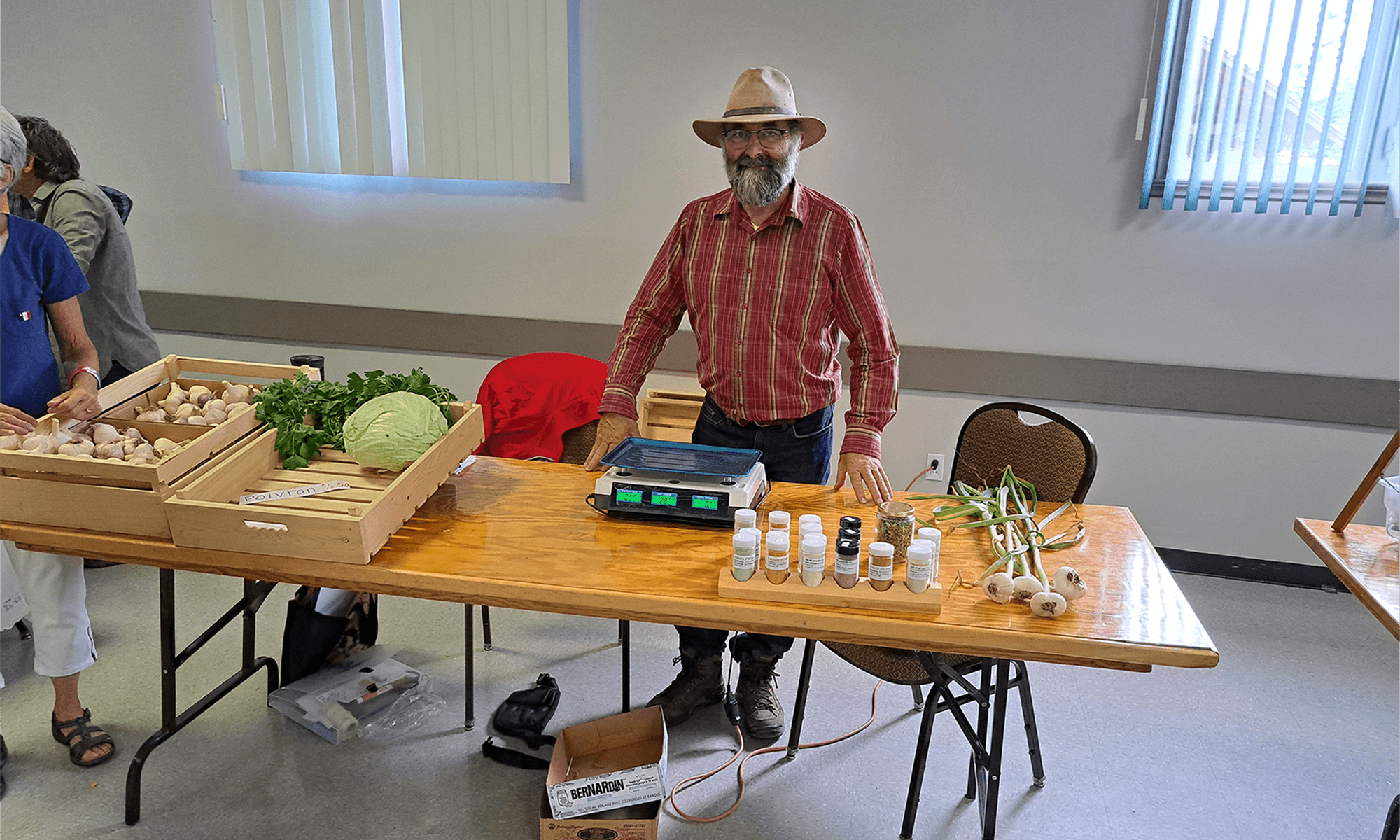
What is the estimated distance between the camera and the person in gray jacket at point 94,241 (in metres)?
3.17

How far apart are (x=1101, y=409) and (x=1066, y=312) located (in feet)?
1.52

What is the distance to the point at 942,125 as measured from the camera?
3809 millimetres

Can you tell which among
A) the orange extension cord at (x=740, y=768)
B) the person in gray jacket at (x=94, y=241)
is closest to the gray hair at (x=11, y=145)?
the person in gray jacket at (x=94, y=241)

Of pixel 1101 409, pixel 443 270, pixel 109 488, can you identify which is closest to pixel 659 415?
pixel 443 270

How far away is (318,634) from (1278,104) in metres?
3.98

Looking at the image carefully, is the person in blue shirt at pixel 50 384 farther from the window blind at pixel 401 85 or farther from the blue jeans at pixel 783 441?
the window blind at pixel 401 85

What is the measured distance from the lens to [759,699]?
2854 millimetres

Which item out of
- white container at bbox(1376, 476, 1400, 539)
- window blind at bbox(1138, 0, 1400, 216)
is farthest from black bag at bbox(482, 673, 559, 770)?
window blind at bbox(1138, 0, 1400, 216)

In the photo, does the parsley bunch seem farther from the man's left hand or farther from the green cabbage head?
the man's left hand

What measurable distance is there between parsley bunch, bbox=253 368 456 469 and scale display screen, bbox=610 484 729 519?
57 cm

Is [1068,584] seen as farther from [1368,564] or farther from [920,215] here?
[920,215]

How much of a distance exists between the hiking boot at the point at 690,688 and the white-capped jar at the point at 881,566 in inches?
47.0

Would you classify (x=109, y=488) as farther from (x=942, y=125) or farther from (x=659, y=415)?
(x=942, y=125)

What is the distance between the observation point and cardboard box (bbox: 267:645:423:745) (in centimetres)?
278
